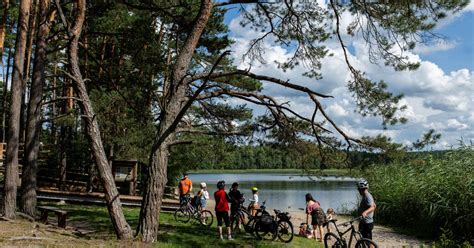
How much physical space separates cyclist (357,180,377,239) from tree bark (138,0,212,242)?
3682mm

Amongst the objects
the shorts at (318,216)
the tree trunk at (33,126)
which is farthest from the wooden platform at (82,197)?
the shorts at (318,216)

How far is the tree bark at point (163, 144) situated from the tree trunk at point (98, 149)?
1.49 ft

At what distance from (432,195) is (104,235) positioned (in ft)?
35.7

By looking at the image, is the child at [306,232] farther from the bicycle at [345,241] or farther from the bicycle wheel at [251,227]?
the bicycle at [345,241]

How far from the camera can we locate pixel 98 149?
914cm

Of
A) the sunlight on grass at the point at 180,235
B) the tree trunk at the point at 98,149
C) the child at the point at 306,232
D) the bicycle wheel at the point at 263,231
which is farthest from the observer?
the child at the point at 306,232

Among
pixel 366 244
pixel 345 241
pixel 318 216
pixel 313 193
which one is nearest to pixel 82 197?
pixel 318 216

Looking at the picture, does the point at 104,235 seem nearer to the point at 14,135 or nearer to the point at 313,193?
the point at 14,135

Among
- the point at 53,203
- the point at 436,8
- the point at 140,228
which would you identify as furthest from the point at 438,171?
the point at 53,203

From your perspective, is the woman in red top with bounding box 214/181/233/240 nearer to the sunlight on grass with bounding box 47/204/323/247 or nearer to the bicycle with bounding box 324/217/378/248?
the sunlight on grass with bounding box 47/204/323/247

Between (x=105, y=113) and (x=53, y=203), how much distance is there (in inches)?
172

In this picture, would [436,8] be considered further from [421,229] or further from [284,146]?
[421,229]

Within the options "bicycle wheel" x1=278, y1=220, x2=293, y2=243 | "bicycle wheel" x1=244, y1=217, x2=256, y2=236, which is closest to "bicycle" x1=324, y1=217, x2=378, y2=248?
"bicycle wheel" x1=278, y1=220, x2=293, y2=243

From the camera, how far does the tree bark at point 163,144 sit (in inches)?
345
